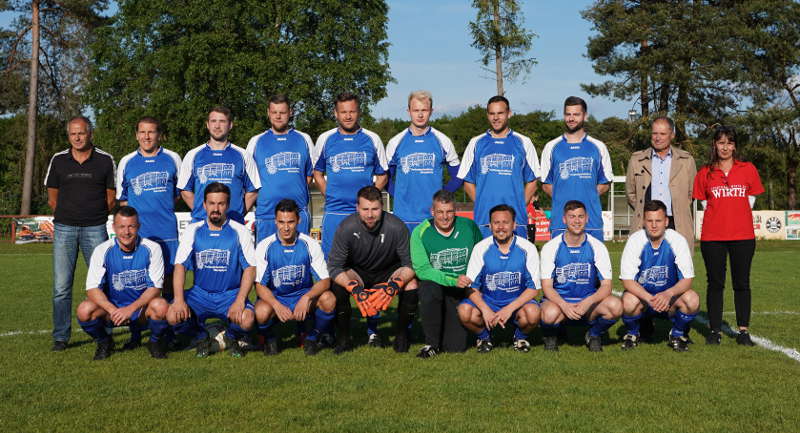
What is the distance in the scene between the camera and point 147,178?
631cm

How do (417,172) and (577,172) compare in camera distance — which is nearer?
(577,172)

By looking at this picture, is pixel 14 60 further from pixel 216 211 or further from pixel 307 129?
pixel 216 211

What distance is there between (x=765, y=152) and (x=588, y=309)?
99.6ft

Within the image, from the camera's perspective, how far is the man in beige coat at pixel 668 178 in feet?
20.3

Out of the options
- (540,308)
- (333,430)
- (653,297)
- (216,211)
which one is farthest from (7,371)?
(653,297)

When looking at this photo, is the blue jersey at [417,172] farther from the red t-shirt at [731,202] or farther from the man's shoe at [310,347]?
the red t-shirt at [731,202]

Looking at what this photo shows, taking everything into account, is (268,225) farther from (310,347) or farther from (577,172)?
(577,172)

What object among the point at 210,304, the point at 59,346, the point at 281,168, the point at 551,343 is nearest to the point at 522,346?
the point at 551,343

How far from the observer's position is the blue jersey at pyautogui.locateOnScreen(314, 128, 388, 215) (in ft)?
21.3

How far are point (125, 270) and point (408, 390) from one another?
8.63 ft

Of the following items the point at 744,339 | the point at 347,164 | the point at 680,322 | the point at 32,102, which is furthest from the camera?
the point at 32,102

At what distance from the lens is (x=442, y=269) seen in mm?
5754

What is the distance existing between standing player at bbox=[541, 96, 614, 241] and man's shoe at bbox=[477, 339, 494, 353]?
1261 mm

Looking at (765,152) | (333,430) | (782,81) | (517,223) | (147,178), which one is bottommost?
(333,430)
